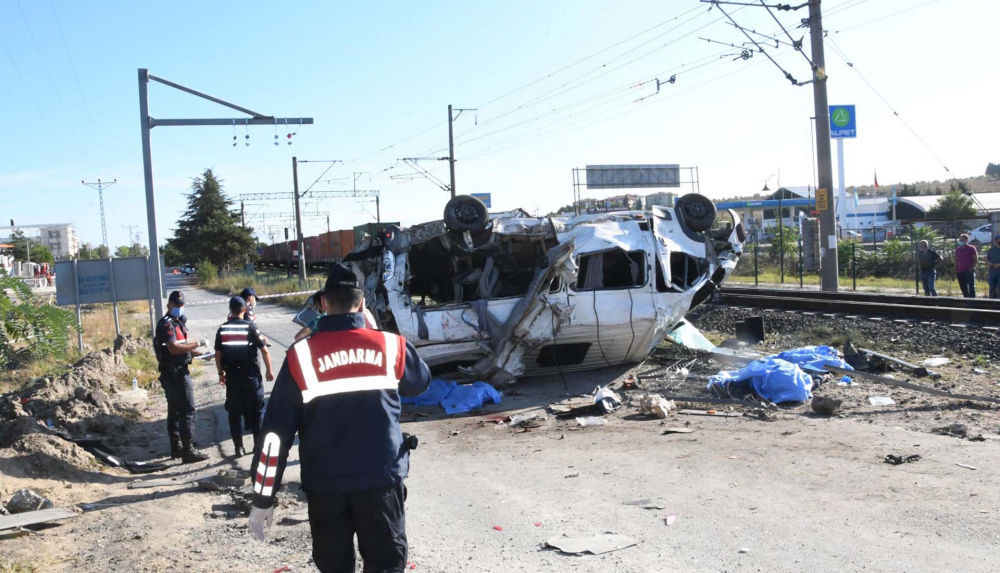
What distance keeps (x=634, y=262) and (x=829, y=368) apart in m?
2.57

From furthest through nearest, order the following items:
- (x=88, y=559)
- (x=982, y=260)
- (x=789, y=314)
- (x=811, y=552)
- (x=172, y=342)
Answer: (x=982, y=260) < (x=789, y=314) < (x=172, y=342) < (x=88, y=559) < (x=811, y=552)

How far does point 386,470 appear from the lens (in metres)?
3.13

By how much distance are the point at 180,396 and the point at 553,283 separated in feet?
13.7

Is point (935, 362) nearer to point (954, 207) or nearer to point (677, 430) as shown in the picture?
point (677, 430)

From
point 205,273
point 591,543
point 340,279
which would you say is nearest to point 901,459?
point 591,543

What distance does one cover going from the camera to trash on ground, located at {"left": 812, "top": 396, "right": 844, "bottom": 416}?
24.5ft

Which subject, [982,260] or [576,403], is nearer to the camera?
[576,403]

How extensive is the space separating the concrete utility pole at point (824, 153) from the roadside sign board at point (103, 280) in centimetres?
1498

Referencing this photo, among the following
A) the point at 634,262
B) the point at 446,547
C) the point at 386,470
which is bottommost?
the point at 446,547

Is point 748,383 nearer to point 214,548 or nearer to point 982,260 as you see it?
point 214,548

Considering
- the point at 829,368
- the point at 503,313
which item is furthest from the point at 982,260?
the point at 503,313

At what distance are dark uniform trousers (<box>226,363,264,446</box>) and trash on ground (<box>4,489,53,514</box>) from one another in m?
1.87

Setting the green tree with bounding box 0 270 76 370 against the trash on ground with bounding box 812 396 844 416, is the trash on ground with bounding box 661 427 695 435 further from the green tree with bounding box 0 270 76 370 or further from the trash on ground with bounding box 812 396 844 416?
the green tree with bounding box 0 270 76 370

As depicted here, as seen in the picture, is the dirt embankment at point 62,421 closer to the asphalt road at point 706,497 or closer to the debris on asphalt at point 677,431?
the asphalt road at point 706,497
